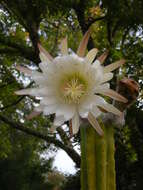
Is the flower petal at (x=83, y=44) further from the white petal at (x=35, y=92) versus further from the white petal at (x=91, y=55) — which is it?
the white petal at (x=35, y=92)

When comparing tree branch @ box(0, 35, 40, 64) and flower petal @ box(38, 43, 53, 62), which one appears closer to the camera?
flower petal @ box(38, 43, 53, 62)

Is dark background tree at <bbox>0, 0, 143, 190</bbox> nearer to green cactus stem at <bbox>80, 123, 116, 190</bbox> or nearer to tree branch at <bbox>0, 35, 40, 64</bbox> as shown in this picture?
tree branch at <bbox>0, 35, 40, 64</bbox>

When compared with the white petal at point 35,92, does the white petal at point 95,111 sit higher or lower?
lower

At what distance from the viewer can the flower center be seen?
1604mm

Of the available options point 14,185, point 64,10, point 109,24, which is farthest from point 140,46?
point 14,185

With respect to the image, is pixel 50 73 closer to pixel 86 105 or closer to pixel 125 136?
pixel 86 105

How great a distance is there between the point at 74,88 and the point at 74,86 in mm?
15

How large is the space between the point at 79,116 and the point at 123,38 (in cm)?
463

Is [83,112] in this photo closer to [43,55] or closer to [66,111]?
[66,111]

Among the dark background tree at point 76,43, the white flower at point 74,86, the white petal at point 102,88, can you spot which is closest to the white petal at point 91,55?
the white flower at point 74,86

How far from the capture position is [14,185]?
9.87 metres

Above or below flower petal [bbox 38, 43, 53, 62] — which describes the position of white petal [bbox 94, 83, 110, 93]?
below

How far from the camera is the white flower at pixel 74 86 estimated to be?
1.52m

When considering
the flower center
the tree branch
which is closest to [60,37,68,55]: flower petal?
the flower center
